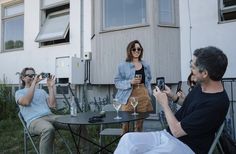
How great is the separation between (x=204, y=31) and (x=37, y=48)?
4992 millimetres

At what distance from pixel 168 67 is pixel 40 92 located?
9.45ft

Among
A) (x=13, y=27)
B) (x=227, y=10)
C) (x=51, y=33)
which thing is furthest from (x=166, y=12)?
(x=13, y=27)

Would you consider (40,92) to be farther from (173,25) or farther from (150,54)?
(173,25)

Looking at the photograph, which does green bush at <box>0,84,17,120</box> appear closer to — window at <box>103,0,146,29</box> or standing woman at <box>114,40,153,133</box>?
window at <box>103,0,146,29</box>

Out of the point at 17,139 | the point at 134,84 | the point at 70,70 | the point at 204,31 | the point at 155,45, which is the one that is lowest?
the point at 17,139

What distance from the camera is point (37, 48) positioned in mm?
9664

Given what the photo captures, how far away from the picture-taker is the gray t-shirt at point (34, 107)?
4.64 meters

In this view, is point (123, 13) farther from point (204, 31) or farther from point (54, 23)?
point (54, 23)

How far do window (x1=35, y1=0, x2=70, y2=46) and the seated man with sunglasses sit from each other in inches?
164

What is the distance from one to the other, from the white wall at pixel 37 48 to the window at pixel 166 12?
6.60ft

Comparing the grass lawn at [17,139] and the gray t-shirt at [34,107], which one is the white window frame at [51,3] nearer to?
the grass lawn at [17,139]

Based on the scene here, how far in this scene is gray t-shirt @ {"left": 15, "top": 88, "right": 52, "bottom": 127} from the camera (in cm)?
464

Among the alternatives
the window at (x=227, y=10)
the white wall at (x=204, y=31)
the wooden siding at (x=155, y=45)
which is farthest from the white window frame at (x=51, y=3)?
the window at (x=227, y=10)

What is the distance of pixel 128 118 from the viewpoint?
3.60m
